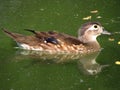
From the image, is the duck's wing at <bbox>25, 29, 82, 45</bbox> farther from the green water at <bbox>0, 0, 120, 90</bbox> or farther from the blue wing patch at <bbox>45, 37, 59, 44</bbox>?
the green water at <bbox>0, 0, 120, 90</bbox>

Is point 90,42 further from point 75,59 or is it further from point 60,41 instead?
point 75,59

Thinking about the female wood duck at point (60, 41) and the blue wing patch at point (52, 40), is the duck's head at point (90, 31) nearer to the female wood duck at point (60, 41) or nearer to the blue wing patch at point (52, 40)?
the female wood duck at point (60, 41)

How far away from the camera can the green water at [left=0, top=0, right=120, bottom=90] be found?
10875mm

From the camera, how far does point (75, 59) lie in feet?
41.1

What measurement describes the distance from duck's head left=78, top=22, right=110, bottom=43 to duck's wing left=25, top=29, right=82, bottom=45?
0.32 metres

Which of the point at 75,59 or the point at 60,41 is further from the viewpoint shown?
the point at 60,41

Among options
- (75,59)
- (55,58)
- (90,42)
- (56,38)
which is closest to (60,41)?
(56,38)

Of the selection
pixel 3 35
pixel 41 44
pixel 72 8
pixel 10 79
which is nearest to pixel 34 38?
pixel 41 44

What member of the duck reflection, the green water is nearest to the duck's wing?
the duck reflection

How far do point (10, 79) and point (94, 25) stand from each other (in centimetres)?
306

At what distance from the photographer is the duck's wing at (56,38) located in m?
13.0

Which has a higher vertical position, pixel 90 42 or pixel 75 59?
pixel 75 59

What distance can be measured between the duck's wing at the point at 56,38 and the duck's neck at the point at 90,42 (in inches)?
12.7

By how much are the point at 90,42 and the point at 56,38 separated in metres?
0.94
